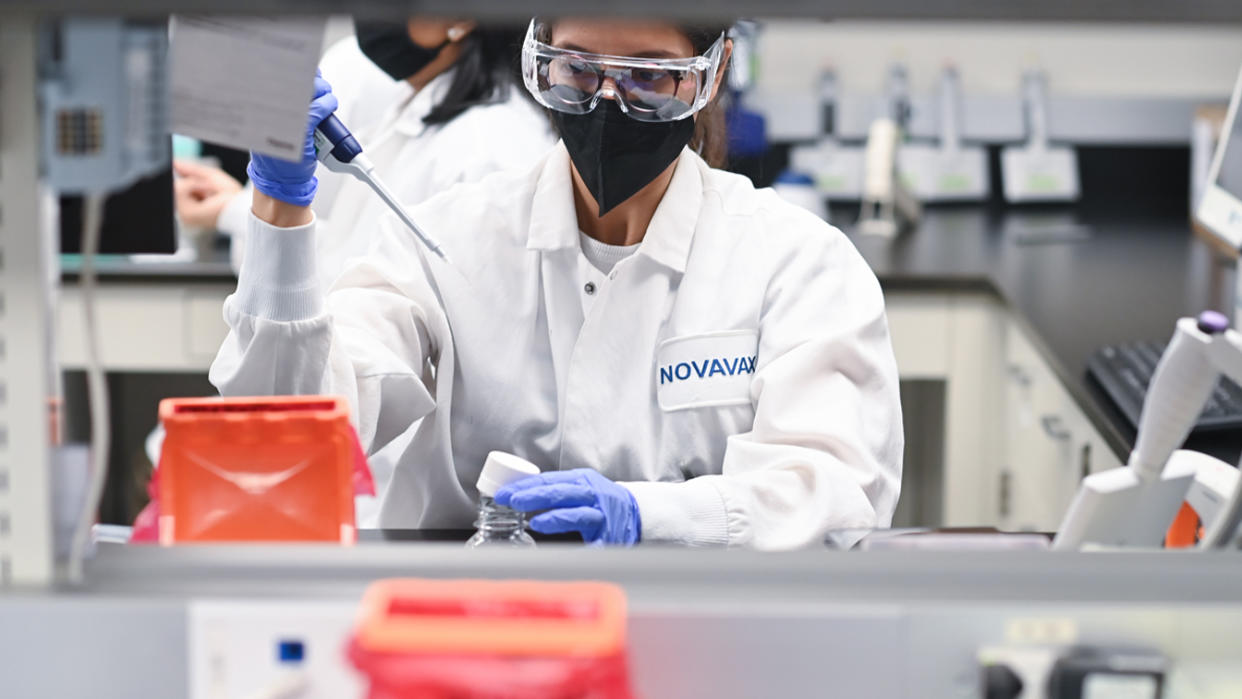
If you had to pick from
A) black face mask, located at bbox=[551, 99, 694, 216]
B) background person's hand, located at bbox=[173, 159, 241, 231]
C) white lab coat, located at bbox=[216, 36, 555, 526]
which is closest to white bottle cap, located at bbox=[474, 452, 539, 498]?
black face mask, located at bbox=[551, 99, 694, 216]

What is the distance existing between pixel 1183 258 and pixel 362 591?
3002 millimetres

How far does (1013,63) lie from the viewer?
3.94 m

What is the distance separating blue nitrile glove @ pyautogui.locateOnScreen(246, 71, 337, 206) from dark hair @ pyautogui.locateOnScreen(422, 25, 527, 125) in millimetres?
928

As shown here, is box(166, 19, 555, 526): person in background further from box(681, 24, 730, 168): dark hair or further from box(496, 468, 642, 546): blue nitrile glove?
box(496, 468, 642, 546): blue nitrile glove

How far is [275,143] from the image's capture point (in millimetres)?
771

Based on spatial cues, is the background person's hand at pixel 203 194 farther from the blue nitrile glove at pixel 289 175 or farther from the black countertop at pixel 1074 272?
the blue nitrile glove at pixel 289 175

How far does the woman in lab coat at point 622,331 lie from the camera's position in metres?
1.48

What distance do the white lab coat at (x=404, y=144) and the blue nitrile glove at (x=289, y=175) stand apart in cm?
85

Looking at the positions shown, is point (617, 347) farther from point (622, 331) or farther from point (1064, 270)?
point (1064, 270)

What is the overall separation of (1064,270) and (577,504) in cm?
218

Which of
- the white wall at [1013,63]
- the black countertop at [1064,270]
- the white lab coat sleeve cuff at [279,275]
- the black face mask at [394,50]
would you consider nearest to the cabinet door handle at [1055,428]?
the black countertop at [1064,270]

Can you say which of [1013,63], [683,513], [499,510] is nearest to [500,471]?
[499,510]

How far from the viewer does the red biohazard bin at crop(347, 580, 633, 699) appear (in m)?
0.64

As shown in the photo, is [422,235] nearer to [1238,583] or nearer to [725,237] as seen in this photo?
[725,237]
